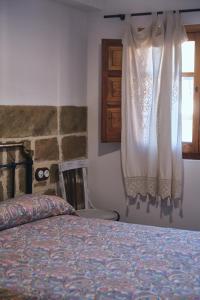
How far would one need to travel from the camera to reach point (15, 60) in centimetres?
373

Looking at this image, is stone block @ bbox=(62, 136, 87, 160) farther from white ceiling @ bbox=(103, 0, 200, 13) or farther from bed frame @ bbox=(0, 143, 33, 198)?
white ceiling @ bbox=(103, 0, 200, 13)

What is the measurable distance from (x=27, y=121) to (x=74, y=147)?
0.75 meters

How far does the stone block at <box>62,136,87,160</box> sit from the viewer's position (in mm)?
4371

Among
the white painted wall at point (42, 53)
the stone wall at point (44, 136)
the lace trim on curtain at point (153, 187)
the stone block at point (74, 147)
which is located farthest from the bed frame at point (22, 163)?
the lace trim on curtain at point (153, 187)

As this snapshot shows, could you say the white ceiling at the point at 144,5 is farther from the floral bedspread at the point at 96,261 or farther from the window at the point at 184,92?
the floral bedspread at the point at 96,261

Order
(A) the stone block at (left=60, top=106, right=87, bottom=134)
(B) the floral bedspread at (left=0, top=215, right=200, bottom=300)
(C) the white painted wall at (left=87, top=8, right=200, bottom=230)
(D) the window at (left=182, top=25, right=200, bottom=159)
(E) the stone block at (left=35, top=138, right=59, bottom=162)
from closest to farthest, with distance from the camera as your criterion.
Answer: (B) the floral bedspread at (left=0, top=215, right=200, bottom=300)
(E) the stone block at (left=35, top=138, right=59, bottom=162)
(D) the window at (left=182, top=25, right=200, bottom=159)
(A) the stone block at (left=60, top=106, right=87, bottom=134)
(C) the white painted wall at (left=87, top=8, right=200, bottom=230)

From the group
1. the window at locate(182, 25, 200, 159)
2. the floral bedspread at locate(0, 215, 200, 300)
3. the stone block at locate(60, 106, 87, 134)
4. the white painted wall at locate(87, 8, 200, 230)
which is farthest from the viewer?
the white painted wall at locate(87, 8, 200, 230)

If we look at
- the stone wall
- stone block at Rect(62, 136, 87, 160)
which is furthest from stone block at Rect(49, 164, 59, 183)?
stone block at Rect(62, 136, 87, 160)

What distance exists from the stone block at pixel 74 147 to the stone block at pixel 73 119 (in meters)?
0.07

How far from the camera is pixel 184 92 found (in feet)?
13.8

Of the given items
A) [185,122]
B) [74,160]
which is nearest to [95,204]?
[74,160]

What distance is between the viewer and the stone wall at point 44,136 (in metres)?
3.68

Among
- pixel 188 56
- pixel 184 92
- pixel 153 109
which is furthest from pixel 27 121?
pixel 188 56

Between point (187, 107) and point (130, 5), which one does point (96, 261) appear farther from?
point (130, 5)
